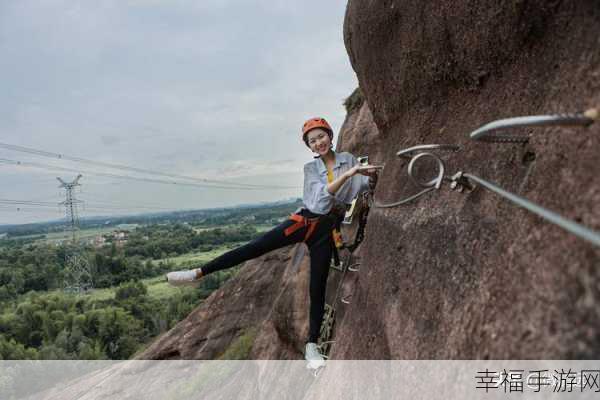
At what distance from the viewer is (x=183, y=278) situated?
468 centimetres

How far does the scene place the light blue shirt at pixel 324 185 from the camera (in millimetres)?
4539

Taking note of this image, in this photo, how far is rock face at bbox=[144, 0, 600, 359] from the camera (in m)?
1.66

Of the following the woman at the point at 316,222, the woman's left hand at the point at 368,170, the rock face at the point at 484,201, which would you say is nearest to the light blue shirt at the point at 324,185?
the woman at the point at 316,222

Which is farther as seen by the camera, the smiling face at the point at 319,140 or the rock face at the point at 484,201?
the smiling face at the point at 319,140

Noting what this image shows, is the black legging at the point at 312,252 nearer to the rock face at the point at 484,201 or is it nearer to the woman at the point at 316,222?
the woman at the point at 316,222

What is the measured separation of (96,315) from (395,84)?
54343 millimetres

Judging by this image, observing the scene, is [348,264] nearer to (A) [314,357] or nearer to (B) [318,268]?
(B) [318,268]

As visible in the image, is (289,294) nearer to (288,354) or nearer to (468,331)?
(288,354)

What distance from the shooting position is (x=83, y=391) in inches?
555

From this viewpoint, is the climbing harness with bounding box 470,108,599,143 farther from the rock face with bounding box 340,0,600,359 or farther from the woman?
the woman

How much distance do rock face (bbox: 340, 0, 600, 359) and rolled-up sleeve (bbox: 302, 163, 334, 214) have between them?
56 centimetres

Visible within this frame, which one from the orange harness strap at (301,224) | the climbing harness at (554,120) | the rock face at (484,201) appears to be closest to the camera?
the climbing harness at (554,120)

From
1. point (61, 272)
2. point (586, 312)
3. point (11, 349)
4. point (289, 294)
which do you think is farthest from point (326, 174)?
point (61, 272)

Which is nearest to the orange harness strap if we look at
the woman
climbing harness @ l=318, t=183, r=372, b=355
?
the woman
